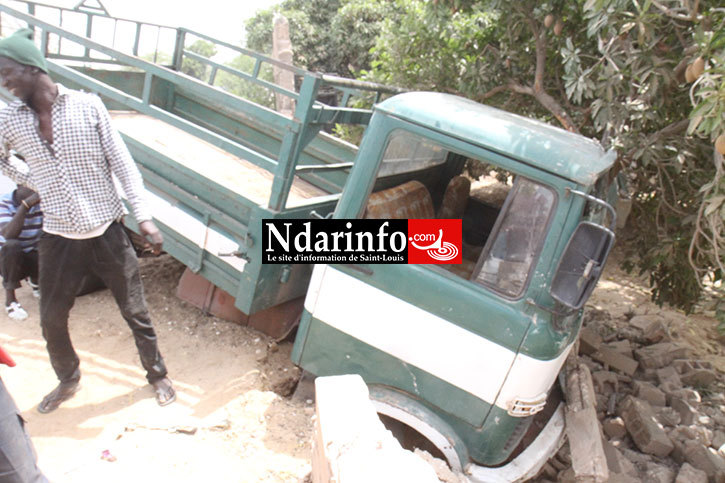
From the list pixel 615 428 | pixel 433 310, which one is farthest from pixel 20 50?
pixel 615 428

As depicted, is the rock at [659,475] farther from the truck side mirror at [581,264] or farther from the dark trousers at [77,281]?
the dark trousers at [77,281]

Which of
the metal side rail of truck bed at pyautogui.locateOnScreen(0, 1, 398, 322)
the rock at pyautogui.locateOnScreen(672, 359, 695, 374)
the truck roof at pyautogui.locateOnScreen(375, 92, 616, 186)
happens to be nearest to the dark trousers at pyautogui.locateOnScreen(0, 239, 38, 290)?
the metal side rail of truck bed at pyautogui.locateOnScreen(0, 1, 398, 322)

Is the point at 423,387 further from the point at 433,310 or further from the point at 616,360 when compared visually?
the point at 616,360

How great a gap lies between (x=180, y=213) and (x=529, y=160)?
224cm

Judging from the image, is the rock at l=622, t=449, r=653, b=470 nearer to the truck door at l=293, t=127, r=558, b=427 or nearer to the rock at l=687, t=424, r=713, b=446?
the rock at l=687, t=424, r=713, b=446

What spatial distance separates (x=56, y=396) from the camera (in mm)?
2945

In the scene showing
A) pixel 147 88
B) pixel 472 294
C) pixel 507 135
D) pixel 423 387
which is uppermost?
pixel 507 135

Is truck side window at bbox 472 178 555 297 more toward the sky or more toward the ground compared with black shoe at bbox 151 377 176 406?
more toward the sky

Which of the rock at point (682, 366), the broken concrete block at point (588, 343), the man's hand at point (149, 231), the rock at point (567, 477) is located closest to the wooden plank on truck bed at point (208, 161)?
→ the man's hand at point (149, 231)

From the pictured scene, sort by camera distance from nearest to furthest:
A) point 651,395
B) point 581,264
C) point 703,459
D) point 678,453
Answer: point 581,264
point 703,459
point 678,453
point 651,395

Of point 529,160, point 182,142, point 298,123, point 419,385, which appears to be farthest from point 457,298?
point 182,142

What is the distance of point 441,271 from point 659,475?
6.62ft

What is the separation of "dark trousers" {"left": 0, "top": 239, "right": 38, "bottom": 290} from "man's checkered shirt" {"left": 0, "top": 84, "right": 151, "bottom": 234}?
131 centimetres

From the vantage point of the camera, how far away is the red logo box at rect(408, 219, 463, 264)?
2.59m
